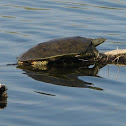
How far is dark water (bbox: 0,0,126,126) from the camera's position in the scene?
5.50 meters

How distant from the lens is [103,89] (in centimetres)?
664

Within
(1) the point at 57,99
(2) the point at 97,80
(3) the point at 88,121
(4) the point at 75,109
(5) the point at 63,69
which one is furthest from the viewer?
(5) the point at 63,69

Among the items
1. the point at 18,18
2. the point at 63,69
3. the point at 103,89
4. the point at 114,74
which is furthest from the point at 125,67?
the point at 18,18

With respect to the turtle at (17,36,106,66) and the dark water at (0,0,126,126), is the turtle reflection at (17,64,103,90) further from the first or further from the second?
the turtle at (17,36,106,66)

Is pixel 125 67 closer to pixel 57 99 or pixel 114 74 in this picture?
pixel 114 74

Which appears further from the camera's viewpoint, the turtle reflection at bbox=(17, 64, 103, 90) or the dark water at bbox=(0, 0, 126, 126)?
the turtle reflection at bbox=(17, 64, 103, 90)

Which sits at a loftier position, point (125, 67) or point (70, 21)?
point (70, 21)

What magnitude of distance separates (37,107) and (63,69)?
2.28m

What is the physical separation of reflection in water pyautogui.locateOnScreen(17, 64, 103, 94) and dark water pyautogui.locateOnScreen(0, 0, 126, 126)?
0.01 metres

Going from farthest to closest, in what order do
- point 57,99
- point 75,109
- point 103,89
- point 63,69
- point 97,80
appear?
point 63,69
point 97,80
point 103,89
point 57,99
point 75,109

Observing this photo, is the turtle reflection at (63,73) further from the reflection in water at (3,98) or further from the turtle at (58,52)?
the reflection in water at (3,98)

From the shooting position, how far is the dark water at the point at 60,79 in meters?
5.50

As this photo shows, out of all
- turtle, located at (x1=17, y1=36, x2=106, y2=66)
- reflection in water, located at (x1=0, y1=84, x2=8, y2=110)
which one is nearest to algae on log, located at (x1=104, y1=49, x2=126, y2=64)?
turtle, located at (x1=17, y1=36, x2=106, y2=66)

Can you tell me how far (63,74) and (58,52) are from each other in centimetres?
66
